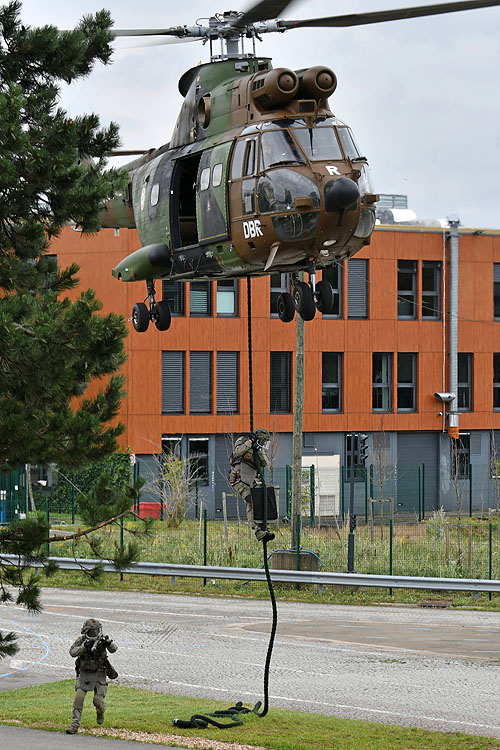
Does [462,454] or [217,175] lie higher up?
[217,175]

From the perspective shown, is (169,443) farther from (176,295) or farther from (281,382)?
(176,295)

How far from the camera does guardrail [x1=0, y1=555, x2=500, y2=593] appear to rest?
95.8 feet

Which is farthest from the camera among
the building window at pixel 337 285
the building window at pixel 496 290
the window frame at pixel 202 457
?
the building window at pixel 496 290

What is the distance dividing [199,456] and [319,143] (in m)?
34.1

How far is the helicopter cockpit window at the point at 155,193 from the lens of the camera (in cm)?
1836

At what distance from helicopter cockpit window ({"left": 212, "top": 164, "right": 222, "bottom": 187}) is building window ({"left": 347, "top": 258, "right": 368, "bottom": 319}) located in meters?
35.6

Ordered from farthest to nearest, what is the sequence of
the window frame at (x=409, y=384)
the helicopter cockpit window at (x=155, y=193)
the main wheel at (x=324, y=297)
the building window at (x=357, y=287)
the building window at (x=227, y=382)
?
the window frame at (x=409, y=384), the building window at (x=357, y=287), the building window at (x=227, y=382), the helicopter cockpit window at (x=155, y=193), the main wheel at (x=324, y=297)

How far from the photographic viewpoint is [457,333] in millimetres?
54125

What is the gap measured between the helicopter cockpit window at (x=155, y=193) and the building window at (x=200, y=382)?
104 ft

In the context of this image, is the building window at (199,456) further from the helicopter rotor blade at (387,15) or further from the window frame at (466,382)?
the helicopter rotor blade at (387,15)

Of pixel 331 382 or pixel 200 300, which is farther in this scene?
pixel 331 382

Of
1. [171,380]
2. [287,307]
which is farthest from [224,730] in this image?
[171,380]

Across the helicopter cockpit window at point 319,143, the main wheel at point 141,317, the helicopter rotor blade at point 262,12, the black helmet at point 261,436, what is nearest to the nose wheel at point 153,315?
the main wheel at point 141,317

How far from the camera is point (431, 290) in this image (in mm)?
54344
